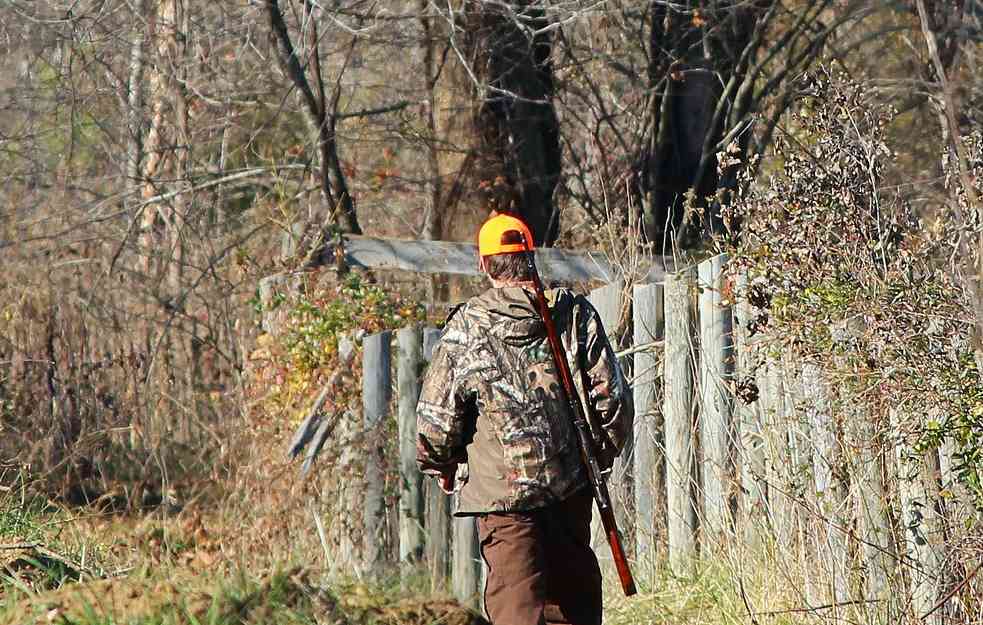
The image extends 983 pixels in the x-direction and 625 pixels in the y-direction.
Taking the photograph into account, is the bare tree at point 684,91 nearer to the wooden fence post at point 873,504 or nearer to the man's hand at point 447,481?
the man's hand at point 447,481

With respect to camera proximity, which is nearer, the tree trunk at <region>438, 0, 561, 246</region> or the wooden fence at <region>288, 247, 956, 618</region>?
the wooden fence at <region>288, 247, 956, 618</region>

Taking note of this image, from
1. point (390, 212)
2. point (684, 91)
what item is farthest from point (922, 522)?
point (390, 212)

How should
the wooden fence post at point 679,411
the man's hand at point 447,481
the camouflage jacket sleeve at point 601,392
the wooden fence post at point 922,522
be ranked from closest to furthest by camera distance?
the wooden fence post at point 922,522 → the camouflage jacket sleeve at point 601,392 → the man's hand at point 447,481 → the wooden fence post at point 679,411

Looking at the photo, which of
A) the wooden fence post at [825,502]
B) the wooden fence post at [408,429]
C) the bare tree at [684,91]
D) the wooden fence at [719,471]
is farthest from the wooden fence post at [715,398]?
the bare tree at [684,91]

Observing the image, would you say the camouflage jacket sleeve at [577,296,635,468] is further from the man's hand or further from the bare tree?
the bare tree

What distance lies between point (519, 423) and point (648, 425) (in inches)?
79.5

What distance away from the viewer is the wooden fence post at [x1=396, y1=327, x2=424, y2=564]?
8.08m

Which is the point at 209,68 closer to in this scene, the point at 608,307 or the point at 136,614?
the point at 608,307

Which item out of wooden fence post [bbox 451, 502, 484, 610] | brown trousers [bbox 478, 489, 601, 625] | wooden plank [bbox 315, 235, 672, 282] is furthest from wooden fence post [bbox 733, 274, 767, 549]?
wooden plank [bbox 315, 235, 672, 282]

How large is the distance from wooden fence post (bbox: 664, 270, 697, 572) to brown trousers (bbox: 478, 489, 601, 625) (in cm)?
140

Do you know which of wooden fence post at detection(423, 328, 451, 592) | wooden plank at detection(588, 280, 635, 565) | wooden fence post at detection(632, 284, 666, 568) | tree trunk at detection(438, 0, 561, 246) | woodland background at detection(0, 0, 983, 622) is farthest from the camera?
tree trunk at detection(438, 0, 561, 246)

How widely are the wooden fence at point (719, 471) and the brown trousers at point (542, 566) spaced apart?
0.75 metres

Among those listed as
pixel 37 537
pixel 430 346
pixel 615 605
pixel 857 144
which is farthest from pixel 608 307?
pixel 37 537

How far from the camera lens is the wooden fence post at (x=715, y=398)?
6.57 meters
